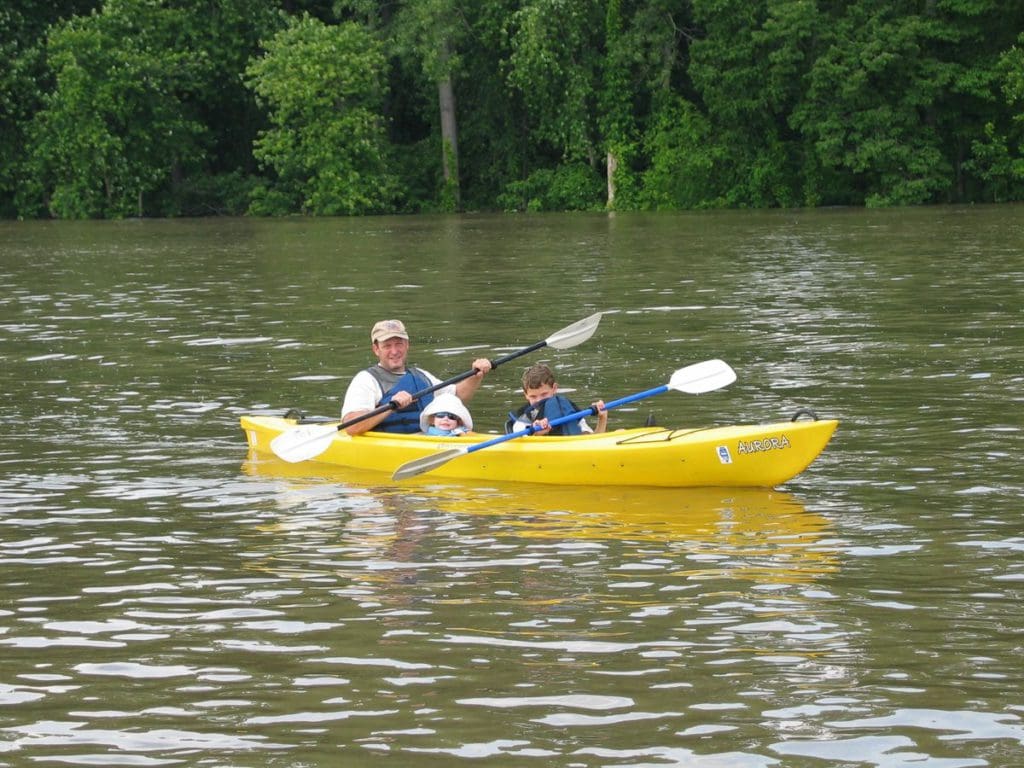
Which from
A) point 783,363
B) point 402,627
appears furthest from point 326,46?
point 402,627

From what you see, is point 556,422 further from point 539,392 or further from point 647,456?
point 647,456

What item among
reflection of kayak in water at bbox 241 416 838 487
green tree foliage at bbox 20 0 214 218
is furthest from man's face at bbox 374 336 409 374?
green tree foliage at bbox 20 0 214 218

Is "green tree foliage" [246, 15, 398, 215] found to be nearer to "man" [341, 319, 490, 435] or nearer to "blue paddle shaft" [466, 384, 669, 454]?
"man" [341, 319, 490, 435]

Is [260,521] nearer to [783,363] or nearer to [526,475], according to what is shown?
[526,475]

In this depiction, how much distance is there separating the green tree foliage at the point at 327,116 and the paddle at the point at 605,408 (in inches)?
1280

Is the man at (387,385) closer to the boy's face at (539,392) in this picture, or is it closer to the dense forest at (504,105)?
the boy's face at (539,392)

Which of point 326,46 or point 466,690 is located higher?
point 326,46

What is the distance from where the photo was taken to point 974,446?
927 cm

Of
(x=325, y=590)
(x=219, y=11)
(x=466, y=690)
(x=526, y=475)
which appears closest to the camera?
(x=466, y=690)

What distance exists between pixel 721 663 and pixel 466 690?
82cm

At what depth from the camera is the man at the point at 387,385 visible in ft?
31.8

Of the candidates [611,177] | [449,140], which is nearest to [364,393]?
[611,177]

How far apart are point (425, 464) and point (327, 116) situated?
34.2m

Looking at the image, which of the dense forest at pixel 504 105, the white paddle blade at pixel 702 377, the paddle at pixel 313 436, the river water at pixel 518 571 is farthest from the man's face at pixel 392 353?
the dense forest at pixel 504 105
